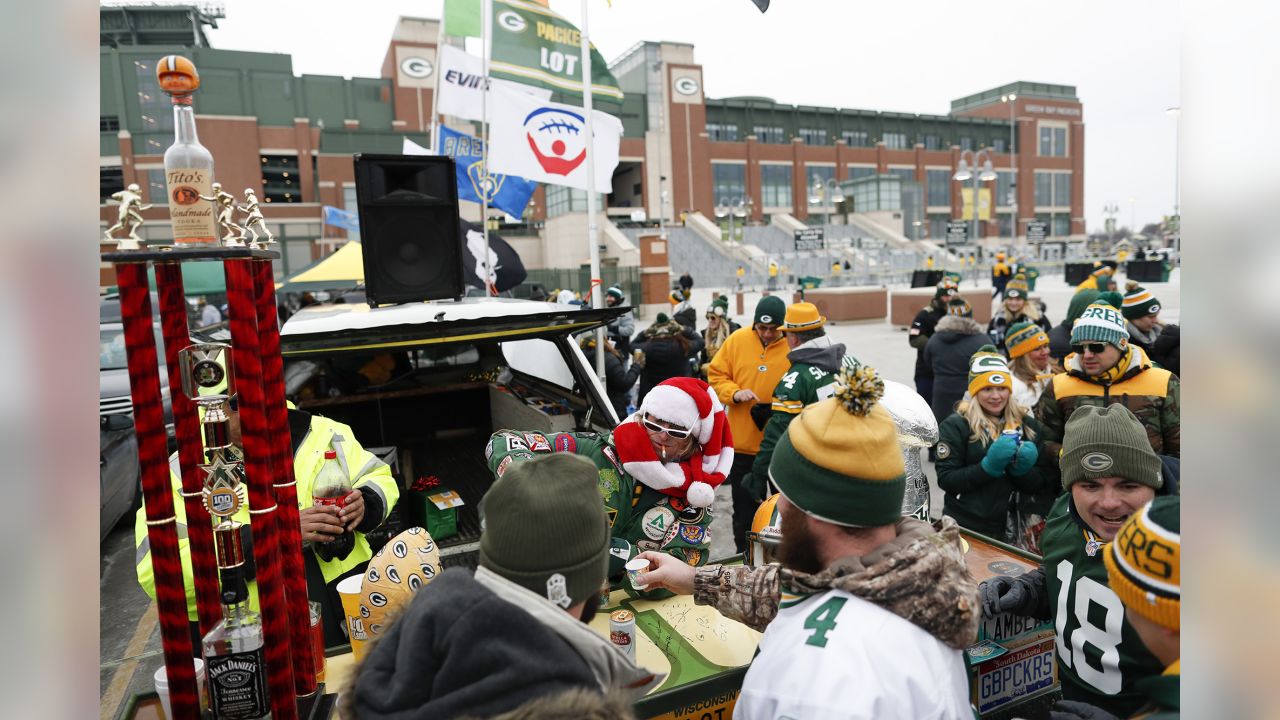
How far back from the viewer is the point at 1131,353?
13.7 feet

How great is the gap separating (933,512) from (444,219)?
5.13 meters

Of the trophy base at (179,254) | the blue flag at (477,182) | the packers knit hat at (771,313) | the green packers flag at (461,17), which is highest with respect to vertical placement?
the green packers flag at (461,17)

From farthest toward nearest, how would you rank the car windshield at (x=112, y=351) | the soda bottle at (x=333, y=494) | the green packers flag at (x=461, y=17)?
the green packers flag at (x=461, y=17)
the car windshield at (x=112, y=351)
the soda bottle at (x=333, y=494)

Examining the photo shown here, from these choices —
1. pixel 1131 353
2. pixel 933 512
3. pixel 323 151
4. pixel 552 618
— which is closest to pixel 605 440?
pixel 552 618

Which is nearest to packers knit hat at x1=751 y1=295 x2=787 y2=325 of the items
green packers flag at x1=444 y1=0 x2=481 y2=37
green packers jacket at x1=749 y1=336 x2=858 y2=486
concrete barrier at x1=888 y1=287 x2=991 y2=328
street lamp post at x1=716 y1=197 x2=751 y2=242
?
green packers jacket at x1=749 y1=336 x2=858 y2=486

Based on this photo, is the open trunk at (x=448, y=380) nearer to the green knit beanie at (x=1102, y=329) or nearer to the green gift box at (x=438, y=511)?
the green gift box at (x=438, y=511)

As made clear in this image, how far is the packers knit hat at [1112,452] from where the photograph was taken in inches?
84.7

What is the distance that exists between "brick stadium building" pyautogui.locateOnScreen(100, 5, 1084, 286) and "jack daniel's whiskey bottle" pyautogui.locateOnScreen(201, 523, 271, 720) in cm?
3187

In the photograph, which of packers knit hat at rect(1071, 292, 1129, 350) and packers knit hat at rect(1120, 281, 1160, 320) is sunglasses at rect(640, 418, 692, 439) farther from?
packers knit hat at rect(1120, 281, 1160, 320)

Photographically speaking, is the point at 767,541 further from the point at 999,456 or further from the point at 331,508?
the point at 999,456

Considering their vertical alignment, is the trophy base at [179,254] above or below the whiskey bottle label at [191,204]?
below

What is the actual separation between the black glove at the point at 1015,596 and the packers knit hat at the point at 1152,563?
127 centimetres

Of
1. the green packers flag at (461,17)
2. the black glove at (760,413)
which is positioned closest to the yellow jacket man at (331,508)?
the black glove at (760,413)
